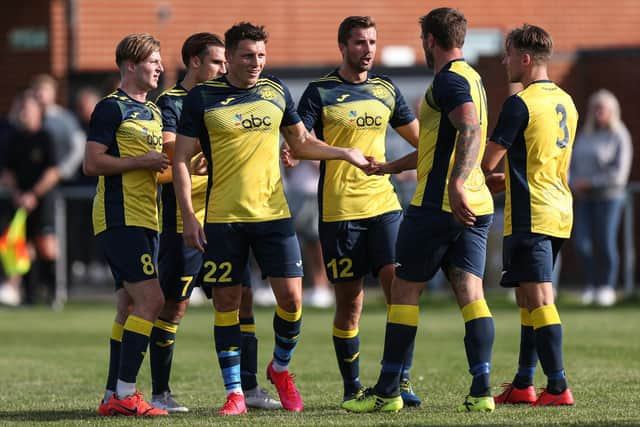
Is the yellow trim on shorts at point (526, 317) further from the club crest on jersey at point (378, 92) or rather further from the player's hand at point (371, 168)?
the club crest on jersey at point (378, 92)

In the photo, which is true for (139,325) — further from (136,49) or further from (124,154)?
(136,49)

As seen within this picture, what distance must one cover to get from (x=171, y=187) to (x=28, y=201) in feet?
31.8

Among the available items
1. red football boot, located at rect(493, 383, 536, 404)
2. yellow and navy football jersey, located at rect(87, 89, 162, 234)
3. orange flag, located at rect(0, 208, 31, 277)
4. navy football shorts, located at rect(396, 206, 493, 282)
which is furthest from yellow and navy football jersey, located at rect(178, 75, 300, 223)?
orange flag, located at rect(0, 208, 31, 277)

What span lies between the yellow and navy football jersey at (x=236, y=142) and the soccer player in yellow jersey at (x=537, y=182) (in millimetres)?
1334

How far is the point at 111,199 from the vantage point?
9062 millimetres

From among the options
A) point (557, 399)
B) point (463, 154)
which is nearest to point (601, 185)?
point (557, 399)

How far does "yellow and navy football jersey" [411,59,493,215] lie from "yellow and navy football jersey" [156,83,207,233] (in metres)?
1.61

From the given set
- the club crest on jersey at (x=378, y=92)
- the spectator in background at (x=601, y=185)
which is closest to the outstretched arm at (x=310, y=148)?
the club crest on jersey at (x=378, y=92)

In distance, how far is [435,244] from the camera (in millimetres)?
8633

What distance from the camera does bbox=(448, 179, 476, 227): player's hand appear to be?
8.39 m

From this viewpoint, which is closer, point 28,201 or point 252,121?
point 252,121

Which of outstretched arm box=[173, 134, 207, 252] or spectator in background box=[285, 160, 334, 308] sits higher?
outstretched arm box=[173, 134, 207, 252]

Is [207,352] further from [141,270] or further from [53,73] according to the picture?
[53,73]

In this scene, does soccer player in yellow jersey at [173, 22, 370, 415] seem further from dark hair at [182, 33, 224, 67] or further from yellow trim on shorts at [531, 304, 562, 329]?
yellow trim on shorts at [531, 304, 562, 329]
